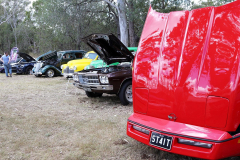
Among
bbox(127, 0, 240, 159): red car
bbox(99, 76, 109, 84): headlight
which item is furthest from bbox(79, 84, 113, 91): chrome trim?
bbox(127, 0, 240, 159): red car

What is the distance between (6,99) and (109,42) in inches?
167

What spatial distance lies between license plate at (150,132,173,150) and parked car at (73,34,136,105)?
3.28 m

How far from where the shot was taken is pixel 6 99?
807cm

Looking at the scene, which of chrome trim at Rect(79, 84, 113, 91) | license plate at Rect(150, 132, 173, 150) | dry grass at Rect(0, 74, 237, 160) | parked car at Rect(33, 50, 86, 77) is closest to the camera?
license plate at Rect(150, 132, 173, 150)

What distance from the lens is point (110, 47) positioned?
22.9ft

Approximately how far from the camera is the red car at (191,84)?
8.86 feet

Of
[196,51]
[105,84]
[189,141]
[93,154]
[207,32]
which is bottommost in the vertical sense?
[93,154]

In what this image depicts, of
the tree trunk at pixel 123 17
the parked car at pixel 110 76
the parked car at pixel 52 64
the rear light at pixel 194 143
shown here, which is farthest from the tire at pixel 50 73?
the rear light at pixel 194 143

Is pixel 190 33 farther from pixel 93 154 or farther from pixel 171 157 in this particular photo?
pixel 93 154

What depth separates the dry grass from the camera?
3660mm

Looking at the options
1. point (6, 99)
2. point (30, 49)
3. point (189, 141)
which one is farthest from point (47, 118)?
point (30, 49)

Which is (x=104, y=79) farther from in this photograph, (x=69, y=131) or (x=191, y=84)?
(x=191, y=84)

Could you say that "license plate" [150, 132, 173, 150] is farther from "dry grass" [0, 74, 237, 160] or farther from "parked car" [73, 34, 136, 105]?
"parked car" [73, 34, 136, 105]

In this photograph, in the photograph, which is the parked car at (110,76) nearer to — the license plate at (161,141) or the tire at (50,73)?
the license plate at (161,141)
